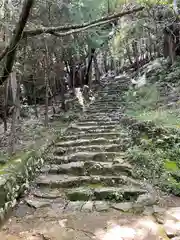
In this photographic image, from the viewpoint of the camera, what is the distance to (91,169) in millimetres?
5199

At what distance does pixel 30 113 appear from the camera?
10.2m

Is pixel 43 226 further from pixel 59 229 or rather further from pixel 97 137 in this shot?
→ pixel 97 137

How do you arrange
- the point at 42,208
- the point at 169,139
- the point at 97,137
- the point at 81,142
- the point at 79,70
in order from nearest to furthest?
the point at 42,208
the point at 169,139
the point at 81,142
the point at 97,137
the point at 79,70

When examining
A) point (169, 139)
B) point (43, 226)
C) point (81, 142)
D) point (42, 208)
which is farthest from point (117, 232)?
point (81, 142)

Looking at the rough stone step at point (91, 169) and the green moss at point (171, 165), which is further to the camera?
the rough stone step at point (91, 169)

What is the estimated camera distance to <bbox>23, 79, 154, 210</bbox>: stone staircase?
432 centimetres

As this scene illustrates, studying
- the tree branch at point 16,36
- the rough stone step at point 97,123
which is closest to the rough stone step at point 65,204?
the tree branch at point 16,36

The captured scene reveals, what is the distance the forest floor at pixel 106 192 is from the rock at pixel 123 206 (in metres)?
0.01

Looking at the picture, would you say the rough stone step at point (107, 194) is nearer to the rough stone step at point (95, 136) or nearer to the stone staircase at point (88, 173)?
the stone staircase at point (88, 173)

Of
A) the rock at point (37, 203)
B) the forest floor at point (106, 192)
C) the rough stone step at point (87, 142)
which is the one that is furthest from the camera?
the rough stone step at point (87, 142)

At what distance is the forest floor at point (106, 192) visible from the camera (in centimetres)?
341

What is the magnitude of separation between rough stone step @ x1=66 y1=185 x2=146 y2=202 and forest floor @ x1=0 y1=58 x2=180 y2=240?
0.05ft

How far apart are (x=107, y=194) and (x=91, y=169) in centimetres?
91

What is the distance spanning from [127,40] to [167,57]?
3016 millimetres
